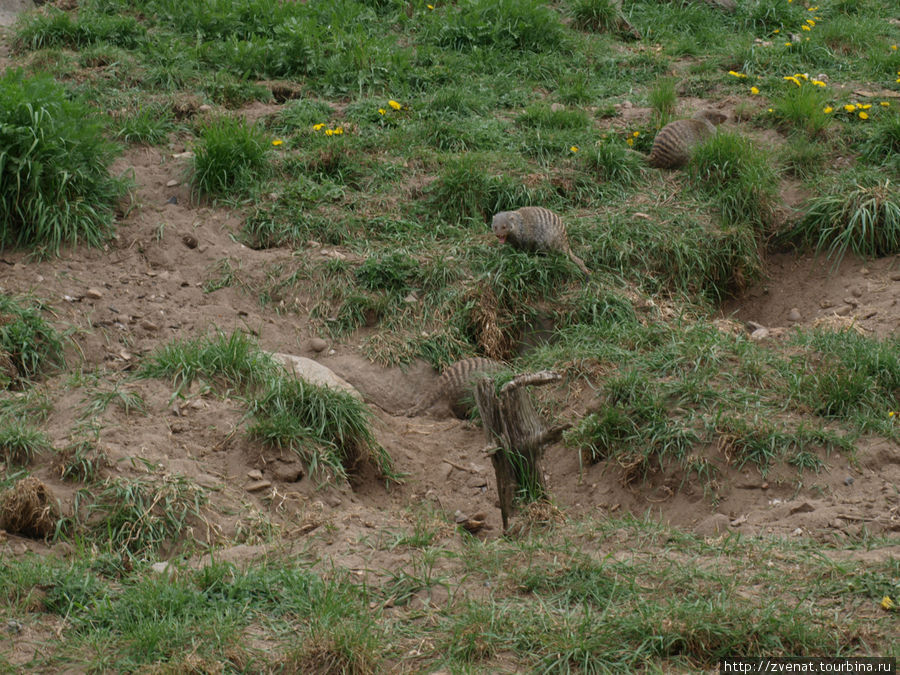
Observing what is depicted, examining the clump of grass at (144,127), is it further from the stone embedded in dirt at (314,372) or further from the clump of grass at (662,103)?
the clump of grass at (662,103)

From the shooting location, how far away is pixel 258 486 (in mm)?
4492

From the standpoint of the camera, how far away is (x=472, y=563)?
3.75 m

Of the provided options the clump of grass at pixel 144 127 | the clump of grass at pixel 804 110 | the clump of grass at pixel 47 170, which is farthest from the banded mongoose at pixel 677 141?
the clump of grass at pixel 47 170

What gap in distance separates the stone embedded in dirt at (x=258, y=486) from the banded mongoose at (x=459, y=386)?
4.08ft

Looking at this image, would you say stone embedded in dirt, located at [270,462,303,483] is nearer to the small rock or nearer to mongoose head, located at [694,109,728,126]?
the small rock

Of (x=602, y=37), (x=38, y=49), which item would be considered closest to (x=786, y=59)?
(x=602, y=37)

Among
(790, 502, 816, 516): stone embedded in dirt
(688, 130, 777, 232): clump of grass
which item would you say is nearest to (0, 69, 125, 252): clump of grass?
(688, 130, 777, 232): clump of grass

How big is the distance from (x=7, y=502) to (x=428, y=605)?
1740 mm

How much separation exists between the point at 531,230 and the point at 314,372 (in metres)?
1.75

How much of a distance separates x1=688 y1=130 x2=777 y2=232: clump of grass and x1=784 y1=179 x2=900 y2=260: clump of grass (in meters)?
0.27

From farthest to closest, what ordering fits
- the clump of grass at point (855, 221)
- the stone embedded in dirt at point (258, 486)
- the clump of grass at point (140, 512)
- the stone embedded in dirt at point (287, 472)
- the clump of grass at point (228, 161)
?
the clump of grass at point (228, 161) → the clump of grass at point (855, 221) → the stone embedded in dirt at point (287, 472) → the stone embedded in dirt at point (258, 486) → the clump of grass at point (140, 512)

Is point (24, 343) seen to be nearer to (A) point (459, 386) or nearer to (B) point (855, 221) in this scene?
(A) point (459, 386)

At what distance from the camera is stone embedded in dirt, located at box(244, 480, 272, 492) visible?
14.7ft

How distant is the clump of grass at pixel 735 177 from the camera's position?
6684mm
